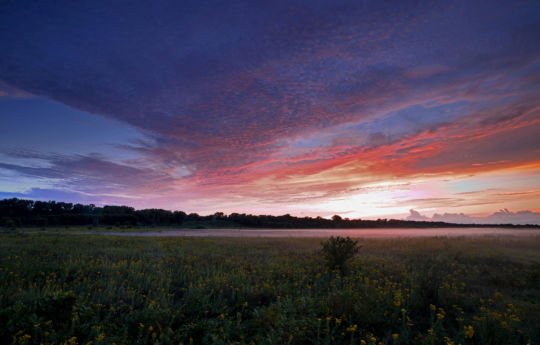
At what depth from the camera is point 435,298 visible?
8.01 metres

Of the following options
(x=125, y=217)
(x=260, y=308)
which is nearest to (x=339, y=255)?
(x=260, y=308)

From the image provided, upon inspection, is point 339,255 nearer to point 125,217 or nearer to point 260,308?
point 260,308

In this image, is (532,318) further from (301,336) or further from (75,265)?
(75,265)

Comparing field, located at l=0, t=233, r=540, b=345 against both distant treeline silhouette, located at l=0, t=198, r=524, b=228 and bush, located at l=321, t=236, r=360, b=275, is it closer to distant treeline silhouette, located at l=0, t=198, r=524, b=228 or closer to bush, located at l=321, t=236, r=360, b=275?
bush, located at l=321, t=236, r=360, b=275

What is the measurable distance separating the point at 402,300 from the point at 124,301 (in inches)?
312

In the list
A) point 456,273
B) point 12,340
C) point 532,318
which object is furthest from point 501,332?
point 12,340

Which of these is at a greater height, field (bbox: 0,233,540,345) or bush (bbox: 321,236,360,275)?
bush (bbox: 321,236,360,275)

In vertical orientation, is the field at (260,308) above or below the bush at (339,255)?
below

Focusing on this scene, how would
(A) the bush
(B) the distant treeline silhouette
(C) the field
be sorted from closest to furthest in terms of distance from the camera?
(C) the field < (A) the bush < (B) the distant treeline silhouette

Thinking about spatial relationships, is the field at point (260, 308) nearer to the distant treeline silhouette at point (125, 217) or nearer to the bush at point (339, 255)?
the bush at point (339, 255)

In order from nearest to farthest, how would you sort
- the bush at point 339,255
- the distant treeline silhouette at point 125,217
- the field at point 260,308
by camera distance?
the field at point 260,308, the bush at point 339,255, the distant treeline silhouette at point 125,217

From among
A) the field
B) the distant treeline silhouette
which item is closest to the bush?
the field

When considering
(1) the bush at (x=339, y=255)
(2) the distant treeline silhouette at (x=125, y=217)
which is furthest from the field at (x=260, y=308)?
(2) the distant treeline silhouette at (x=125, y=217)

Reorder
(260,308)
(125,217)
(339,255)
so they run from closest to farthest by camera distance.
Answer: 1. (260,308)
2. (339,255)
3. (125,217)
